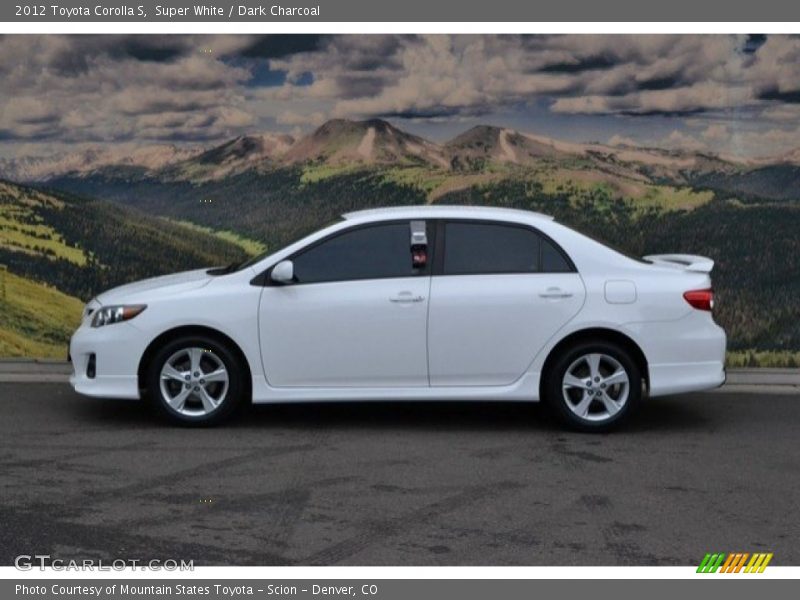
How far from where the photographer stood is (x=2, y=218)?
13.4 m

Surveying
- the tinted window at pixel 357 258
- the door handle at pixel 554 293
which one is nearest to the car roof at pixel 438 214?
the tinted window at pixel 357 258

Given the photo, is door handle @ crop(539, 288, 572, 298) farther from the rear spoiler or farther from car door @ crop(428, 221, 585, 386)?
the rear spoiler

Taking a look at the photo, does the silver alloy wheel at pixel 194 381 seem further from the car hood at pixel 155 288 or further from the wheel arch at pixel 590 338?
the wheel arch at pixel 590 338

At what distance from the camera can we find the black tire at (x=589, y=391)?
9.59m

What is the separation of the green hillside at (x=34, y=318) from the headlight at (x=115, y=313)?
3363 millimetres

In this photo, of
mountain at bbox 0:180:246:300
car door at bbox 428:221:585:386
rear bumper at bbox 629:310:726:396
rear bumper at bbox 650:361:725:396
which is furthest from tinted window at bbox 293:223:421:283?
mountain at bbox 0:180:246:300

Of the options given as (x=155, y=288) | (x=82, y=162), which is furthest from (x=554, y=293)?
(x=82, y=162)

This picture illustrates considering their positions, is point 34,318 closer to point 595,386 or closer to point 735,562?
point 595,386

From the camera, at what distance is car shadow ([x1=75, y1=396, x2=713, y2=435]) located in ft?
32.9

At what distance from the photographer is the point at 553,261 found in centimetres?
974

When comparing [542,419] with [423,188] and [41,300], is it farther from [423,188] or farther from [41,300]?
[41,300]

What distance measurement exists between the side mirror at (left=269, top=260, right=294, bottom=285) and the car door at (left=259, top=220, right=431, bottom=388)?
0.18ft

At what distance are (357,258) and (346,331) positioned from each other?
52cm

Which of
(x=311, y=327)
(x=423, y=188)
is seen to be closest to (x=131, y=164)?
(x=423, y=188)
